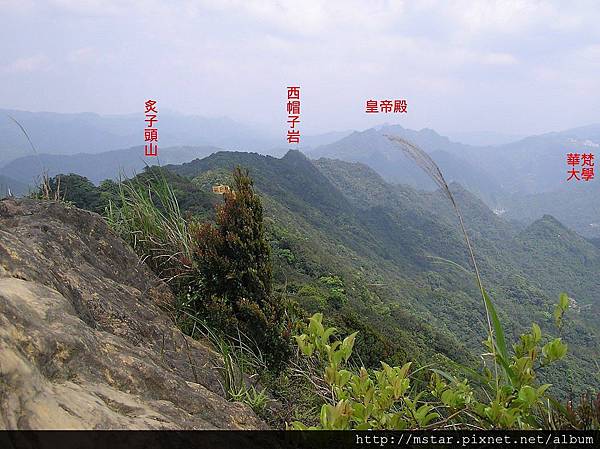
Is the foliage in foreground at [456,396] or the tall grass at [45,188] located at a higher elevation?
the tall grass at [45,188]

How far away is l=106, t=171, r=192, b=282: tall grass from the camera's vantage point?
354 centimetres

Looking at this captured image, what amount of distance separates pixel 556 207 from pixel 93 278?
496ft

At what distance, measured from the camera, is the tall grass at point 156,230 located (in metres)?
3.54

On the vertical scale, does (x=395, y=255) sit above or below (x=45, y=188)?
below

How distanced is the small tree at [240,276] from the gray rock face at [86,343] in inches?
11.6

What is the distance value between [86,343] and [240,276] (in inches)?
63.5

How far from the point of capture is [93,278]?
8.41 ft

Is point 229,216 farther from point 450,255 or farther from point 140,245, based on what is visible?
point 450,255

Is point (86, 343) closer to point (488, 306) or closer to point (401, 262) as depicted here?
point (488, 306)

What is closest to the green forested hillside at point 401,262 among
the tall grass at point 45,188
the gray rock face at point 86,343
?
the gray rock face at point 86,343

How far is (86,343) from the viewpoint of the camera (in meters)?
1.63

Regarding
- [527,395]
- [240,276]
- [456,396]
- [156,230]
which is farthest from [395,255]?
[527,395]

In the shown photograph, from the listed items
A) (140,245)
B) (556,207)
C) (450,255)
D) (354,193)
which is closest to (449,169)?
(556,207)

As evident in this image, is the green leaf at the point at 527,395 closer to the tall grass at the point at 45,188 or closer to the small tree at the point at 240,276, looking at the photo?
the small tree at the point at 240,276
